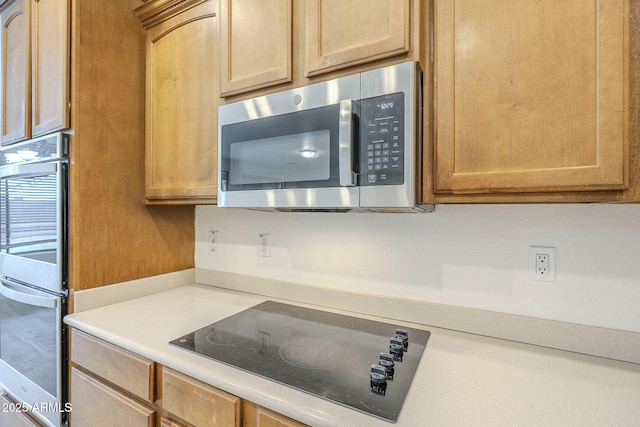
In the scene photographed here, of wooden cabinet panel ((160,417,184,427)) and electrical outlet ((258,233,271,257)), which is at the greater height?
electrical outlet ((258,233,271,257))

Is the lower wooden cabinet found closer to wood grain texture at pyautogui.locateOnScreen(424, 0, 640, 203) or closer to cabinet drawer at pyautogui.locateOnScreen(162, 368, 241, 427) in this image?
cabinet drawer at pyautogui.locateOnScreen(162, 368, 241, 427)

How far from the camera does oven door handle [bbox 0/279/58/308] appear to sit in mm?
1310

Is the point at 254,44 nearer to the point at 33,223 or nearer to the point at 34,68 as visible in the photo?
the point at 34,68

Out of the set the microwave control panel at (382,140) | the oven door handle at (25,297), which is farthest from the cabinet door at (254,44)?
the oven door handle at (25,297)

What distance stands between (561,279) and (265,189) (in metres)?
1.03

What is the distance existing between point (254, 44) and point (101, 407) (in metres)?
1.48

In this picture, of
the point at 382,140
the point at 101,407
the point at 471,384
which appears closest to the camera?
the point at 471,384

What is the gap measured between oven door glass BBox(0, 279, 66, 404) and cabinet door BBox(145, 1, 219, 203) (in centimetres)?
67

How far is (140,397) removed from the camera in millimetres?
1025

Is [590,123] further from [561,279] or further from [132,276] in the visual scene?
[132,276]

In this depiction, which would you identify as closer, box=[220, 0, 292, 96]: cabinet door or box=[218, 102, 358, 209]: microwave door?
box=[218, 102, 358, 209]: microwave door

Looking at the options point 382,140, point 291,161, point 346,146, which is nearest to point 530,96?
point 382,140

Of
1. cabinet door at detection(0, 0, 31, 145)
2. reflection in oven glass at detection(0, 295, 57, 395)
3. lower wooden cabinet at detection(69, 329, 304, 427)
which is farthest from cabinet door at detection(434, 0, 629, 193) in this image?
cabinet door at detection(0, 0, 31, 145)

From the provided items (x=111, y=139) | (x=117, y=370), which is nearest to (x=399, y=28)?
(x=111, y=139)
